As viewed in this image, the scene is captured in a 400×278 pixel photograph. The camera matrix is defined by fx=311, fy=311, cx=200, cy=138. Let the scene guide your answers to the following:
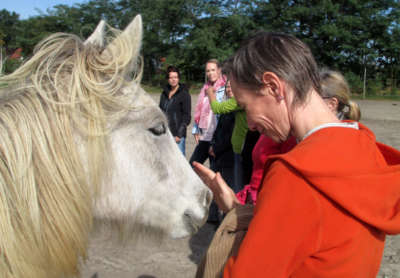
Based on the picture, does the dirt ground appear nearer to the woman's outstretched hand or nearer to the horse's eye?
the woman's outstretched hand

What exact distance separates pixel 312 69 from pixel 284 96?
0.14 metres

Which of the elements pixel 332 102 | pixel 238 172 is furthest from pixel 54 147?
pixel 238 172

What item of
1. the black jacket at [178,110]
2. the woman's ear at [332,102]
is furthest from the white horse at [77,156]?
the black jacket at [178,110]

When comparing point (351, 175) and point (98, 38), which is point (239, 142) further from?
point (351, 175)

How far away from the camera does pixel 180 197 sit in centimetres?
153

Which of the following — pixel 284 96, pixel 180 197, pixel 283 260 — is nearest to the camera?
pixel 283 260

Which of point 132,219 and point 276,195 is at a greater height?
point 276,195

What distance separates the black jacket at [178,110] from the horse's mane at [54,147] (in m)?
3.68


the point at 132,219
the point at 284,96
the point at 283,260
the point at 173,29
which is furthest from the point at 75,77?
the point at 173,29

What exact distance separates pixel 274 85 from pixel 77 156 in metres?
0.78

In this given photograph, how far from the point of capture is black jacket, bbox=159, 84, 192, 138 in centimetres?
505

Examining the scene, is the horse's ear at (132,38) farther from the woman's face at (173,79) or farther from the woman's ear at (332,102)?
the woman's face at (173,79)

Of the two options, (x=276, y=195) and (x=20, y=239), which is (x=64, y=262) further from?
(x=276, y=195)

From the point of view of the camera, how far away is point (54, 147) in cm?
116
